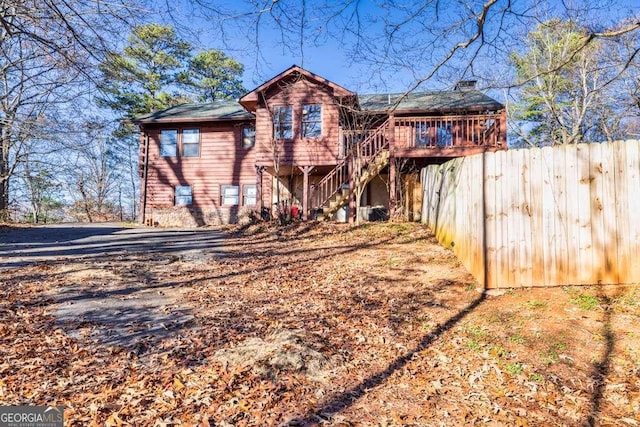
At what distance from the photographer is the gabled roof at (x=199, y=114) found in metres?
16.5

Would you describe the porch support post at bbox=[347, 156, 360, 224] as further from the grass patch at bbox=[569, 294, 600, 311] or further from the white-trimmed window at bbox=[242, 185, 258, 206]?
the grass patch at bbox=[569, 294, 600, 311]

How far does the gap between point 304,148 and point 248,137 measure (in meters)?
3.84

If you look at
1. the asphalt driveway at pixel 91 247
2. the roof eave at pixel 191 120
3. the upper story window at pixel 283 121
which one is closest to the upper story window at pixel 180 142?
the roof eave at pixel 191 120

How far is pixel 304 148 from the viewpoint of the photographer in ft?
47.5

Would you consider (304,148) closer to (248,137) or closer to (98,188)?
(248,137)

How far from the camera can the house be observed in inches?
511

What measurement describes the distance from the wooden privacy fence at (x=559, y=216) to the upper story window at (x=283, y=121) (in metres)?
10.5

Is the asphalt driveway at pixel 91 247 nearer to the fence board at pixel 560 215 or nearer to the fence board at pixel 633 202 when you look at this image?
the fence board at pixel 560 215

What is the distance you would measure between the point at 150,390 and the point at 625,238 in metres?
5.64

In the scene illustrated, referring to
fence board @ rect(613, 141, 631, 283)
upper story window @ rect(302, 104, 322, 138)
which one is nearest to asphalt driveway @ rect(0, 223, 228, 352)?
fence board @ rect(613, 141, 631, 283)

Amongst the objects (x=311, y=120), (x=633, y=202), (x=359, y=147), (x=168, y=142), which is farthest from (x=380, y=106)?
(x=633, y=202)

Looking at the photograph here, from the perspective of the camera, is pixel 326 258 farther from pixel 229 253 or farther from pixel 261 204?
pixel 261 204

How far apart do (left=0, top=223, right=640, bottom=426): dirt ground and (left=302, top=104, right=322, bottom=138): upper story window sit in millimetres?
9324

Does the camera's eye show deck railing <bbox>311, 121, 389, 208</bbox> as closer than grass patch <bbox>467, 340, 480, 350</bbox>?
No
